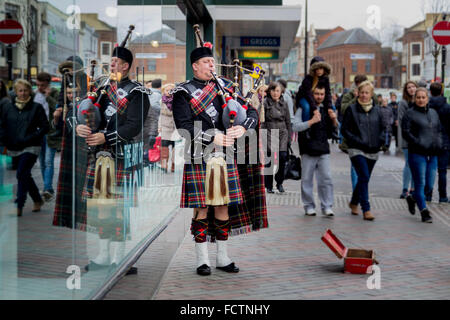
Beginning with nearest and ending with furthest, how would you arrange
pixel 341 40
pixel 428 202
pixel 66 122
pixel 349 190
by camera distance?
1. pixel 66 122
2. pixel 428 202
3. pixel 349 190
4. pixel 341 40

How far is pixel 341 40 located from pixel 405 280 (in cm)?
11240

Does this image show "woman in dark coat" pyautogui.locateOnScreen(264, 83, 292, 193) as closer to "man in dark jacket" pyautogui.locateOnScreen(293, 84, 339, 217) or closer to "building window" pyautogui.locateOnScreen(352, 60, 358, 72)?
"man in dark jacket" pyautogui.locateOnScreen(293, 84, 339, 217)

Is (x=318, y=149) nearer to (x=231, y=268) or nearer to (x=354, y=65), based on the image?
(x=231, y=268)

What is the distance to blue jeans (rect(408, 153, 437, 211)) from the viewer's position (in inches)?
371

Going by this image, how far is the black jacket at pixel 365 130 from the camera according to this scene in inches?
374

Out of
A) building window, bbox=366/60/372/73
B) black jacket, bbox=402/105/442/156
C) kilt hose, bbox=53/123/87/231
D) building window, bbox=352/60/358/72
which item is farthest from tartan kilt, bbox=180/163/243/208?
building window, bbox=366/60/372/73

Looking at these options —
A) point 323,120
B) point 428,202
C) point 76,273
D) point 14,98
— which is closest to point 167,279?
point 76,273

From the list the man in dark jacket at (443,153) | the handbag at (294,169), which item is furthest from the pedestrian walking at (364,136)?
the man in dark jacket at (443,153)

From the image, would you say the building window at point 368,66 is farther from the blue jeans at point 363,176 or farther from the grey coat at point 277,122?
the blue jeans at point 363,176

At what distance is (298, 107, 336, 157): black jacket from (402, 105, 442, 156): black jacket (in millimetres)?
1185

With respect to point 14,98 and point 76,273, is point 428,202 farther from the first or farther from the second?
point 14,98

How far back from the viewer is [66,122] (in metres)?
3.93

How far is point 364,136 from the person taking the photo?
950 cm
